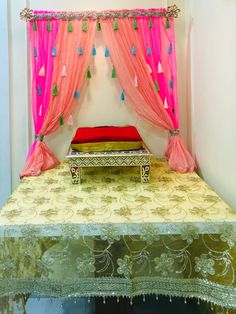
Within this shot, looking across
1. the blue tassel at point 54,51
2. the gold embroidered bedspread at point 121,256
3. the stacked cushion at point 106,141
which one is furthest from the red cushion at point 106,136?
the gold embroidered bedspread at point 121,256

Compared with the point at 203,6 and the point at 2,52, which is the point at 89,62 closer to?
the point at 2,52

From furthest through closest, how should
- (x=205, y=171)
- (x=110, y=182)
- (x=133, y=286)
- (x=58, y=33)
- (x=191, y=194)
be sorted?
(x=58, y=33)
(x=205, y=171)
(x=110, y=182)
(x=191, y=194)
(x=133, y=286)

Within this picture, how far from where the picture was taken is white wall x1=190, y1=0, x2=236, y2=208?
5.26 feet

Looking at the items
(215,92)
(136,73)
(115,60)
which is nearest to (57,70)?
(115,60)

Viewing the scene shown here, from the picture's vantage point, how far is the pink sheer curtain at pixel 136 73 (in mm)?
2297

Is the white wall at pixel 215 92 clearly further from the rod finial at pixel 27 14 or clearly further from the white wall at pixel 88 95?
the rod finial at pixel 27 14

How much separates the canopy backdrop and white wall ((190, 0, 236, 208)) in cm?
16

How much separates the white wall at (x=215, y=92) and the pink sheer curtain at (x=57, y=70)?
733mm

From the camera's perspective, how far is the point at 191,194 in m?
1.71

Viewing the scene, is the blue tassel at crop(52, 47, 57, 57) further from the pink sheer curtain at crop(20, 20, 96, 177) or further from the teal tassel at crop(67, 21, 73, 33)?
the teal tassel at crop(67, 21, 73, 33)

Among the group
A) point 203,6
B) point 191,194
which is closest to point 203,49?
point 203,6

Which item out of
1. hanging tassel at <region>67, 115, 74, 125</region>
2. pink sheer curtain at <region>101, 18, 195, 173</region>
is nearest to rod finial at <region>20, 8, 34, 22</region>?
pink sheer curtain at <region>101, 18, 195, 173</region>

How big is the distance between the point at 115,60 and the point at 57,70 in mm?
397

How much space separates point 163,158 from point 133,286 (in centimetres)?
131
